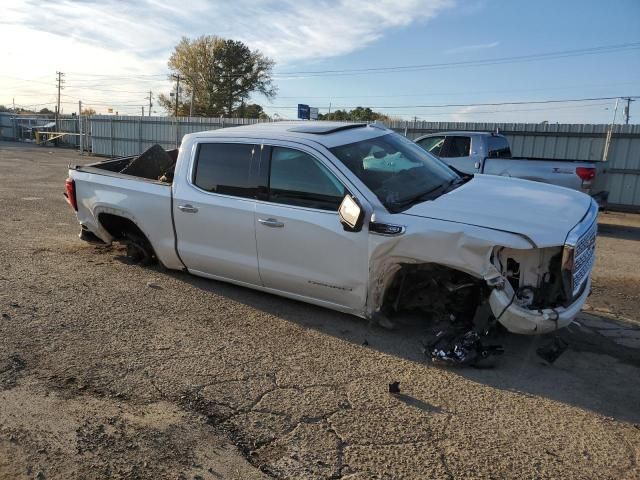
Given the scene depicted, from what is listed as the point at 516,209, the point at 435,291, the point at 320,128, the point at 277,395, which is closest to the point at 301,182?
the point at 320,128

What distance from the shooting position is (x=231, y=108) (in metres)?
62.6

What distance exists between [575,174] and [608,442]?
814 centimetres

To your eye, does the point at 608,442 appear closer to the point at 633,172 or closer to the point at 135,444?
the point at 135,444

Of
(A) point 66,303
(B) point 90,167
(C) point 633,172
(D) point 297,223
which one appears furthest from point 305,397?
(C) point 633,172

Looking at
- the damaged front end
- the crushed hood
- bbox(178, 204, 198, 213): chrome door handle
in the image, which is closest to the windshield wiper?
the crushed hood

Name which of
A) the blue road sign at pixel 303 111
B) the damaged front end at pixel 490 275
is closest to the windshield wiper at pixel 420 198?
the damaged front end at pixel 490 275

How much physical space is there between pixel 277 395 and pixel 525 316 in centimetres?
182

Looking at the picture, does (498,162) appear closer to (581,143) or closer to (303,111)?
(581,143)

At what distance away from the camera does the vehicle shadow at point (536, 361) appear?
3453 mm

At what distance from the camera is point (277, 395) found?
3.42 m

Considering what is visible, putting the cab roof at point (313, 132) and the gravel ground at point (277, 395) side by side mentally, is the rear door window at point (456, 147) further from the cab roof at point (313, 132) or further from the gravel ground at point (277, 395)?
the gravel ground at point (277, 395)

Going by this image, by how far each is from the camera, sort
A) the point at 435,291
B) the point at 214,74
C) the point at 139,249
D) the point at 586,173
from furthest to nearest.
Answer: the point at 214,74
the point at 586,173
the point at 139,249
the point at 435,291

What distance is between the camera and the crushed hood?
11.7 ft

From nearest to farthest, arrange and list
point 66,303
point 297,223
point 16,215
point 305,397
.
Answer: point 305,397, point 297,223, point 66,303, point 16,215
